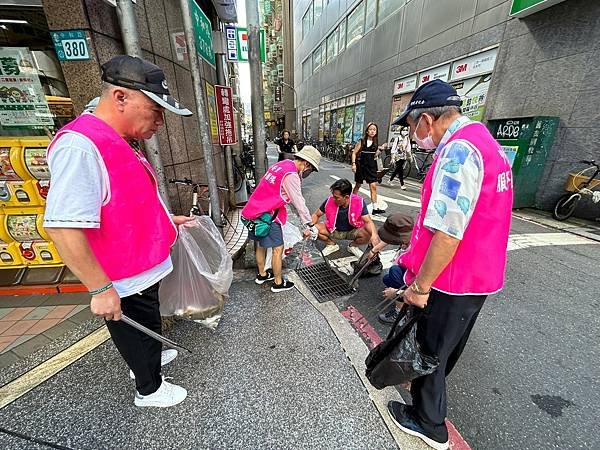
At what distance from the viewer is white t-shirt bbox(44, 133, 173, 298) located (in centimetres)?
111

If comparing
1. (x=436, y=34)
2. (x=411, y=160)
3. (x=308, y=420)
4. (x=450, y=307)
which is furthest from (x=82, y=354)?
(x=436, y=34)

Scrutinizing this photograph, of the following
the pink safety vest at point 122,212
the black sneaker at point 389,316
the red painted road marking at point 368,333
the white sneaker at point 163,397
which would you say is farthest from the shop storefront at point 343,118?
the white sneaker at point 163,397

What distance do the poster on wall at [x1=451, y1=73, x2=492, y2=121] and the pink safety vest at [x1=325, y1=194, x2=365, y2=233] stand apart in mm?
6355

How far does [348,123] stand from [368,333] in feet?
51.9

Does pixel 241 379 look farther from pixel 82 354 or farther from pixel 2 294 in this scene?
pixel 2 294

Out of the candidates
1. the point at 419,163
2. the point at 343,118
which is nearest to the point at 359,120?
the point at 343,118

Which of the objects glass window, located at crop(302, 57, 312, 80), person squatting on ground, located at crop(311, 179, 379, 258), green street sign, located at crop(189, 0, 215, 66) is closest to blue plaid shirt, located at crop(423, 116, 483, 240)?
person squatting on ground, located at crop(311, 179, 379, 258)

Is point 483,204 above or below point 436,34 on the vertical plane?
below

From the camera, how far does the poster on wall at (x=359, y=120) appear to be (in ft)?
46.8

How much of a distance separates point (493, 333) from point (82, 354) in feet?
12.2

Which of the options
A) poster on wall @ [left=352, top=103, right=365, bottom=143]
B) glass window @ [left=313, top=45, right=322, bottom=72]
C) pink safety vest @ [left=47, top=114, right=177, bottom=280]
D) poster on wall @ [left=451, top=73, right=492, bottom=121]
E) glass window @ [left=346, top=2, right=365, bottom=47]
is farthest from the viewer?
glass window @ [left=313, top=45, right=322, bottom=72]

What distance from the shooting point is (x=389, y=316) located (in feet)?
Result: 9.02

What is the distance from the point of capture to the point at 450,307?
137 centimetres

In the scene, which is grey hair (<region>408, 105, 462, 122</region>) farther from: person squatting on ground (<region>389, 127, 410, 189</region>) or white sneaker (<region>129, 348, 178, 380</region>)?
person squatting on ground (<region>389, 127, 410, 189</region>)
